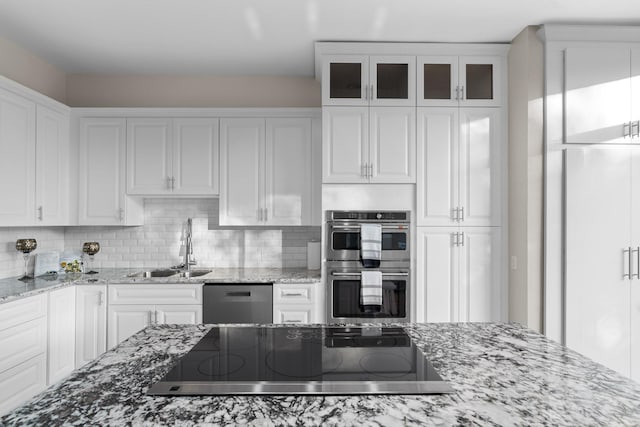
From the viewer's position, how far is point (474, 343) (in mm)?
1437

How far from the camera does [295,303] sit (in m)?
3.21

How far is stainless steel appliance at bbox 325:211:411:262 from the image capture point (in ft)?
10.5

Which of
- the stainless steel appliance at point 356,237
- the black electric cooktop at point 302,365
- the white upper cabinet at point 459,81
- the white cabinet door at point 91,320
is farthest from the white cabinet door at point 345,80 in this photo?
the white cabinet door at point 91,320

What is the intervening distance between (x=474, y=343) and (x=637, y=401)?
514 mm

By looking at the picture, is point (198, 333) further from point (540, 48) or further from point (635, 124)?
point (635, 124)

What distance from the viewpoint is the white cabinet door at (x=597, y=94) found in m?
2.90

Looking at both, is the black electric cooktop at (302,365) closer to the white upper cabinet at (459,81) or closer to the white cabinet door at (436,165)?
the white cabinet door at (436,165)

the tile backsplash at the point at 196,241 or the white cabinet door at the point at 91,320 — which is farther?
the tile backsplash at the point at 196,241

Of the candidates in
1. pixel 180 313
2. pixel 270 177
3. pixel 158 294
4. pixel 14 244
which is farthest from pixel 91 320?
pixel 270 177

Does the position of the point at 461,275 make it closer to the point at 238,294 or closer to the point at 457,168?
the point at 457,168

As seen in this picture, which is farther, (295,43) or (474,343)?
(295,43)

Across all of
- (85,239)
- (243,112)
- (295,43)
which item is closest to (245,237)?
(243,112)

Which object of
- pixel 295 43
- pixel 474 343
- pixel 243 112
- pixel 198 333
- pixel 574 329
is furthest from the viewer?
pixel 243 112

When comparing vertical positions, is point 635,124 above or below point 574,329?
above
